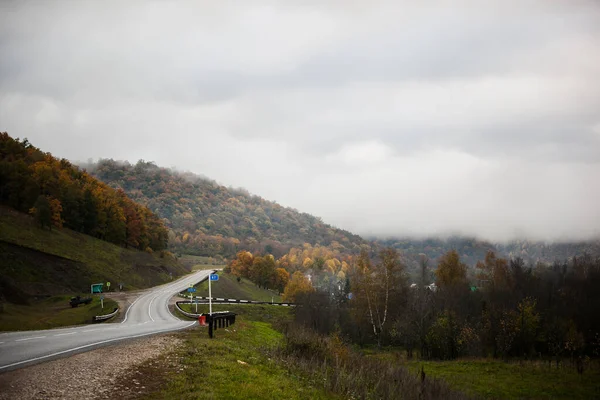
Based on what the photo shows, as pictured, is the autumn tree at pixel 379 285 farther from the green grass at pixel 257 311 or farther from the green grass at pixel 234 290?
the green grass at pixel 234 290

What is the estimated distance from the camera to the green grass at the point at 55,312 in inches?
1624

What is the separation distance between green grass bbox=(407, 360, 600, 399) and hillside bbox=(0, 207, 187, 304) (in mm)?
54378

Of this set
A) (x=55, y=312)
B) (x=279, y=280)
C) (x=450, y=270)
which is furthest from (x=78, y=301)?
(x=279, y=280)

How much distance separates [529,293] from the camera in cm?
6141

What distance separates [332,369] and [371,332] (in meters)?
46.0

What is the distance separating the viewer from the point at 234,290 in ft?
351

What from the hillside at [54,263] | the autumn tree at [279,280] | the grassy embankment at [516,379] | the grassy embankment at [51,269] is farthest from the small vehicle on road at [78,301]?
the autumn tree at [279,280]

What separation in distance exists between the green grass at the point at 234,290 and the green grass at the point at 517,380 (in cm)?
6152

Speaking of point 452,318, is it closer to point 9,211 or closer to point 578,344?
point 578,344

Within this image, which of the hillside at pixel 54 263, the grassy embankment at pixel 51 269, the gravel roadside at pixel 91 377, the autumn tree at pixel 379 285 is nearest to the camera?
the gravel roadside at pixel 91 377

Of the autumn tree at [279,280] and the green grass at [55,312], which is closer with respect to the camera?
the green grass at [55,312]

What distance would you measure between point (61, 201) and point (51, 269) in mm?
30125

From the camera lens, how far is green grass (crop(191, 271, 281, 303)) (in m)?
96.3

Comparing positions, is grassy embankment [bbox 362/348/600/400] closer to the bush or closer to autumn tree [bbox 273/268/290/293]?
the bush
